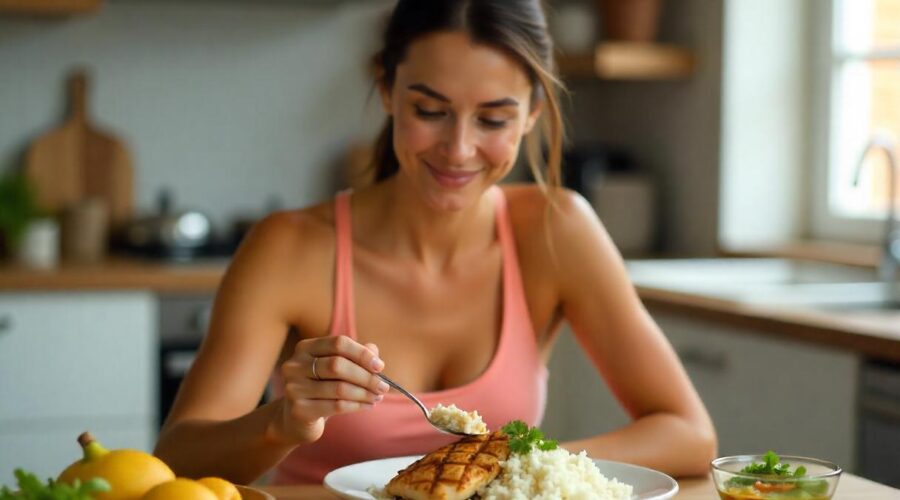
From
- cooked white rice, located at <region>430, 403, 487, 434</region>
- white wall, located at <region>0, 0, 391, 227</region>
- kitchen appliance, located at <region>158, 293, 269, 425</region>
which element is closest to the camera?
cooked white rice, located at <region>430, 403, 487, 434</region>

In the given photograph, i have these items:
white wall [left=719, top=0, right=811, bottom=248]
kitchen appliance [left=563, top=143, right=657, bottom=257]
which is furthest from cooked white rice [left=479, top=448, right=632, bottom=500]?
kitchen appliance [left=563, top=143, right=657, bottom=257]

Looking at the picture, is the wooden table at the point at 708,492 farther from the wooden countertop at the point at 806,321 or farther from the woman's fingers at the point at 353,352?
the wooden countertop at the point at 806,321

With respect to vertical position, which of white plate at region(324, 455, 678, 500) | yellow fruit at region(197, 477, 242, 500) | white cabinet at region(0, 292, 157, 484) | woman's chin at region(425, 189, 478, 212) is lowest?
white cabinet at region(0, 292, 157, 484)

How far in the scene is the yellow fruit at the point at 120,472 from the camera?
972 mm

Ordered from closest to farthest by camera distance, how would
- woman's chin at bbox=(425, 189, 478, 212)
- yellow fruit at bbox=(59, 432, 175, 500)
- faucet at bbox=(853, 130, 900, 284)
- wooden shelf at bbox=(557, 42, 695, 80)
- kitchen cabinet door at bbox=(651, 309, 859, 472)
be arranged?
yellow fruit at bbox=(59, 432, 175, 500) → woman's chin at bbox=(425, 189, 478, 212) → kitchen cabinet door at bbox=(651, 309, 859, 472) → faucet at bbox=(853, 130, 900, 284) → wooden shelf at bbox=(557, 42, 695, 80)

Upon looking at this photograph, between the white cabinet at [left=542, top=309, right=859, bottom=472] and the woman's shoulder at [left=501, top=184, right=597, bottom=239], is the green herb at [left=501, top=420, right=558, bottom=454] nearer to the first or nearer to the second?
the woman's shoulder at [left=501, top=184, right=597, bottom=239]

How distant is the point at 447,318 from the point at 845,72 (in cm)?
207

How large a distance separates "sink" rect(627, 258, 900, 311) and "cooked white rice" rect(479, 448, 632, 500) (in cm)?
152

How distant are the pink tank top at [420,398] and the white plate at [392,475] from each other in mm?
268

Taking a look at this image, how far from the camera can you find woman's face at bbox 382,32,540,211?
155 cm

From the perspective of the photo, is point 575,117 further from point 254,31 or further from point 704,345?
point 704,345

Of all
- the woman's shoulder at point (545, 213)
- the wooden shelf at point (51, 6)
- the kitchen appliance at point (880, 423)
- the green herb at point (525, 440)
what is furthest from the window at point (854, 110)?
the green herb at point (525, 440)

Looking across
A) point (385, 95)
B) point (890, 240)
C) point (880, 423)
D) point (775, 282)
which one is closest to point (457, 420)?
point (385, 95)

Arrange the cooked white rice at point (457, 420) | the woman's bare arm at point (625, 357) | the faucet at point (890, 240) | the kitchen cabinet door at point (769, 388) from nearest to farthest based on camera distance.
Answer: the cooked white rice at point (457, 420), the woman's bare arm at point (625, 357), the kitchen cabinet door at point (769, 388), the faucet at point (890, 240)
